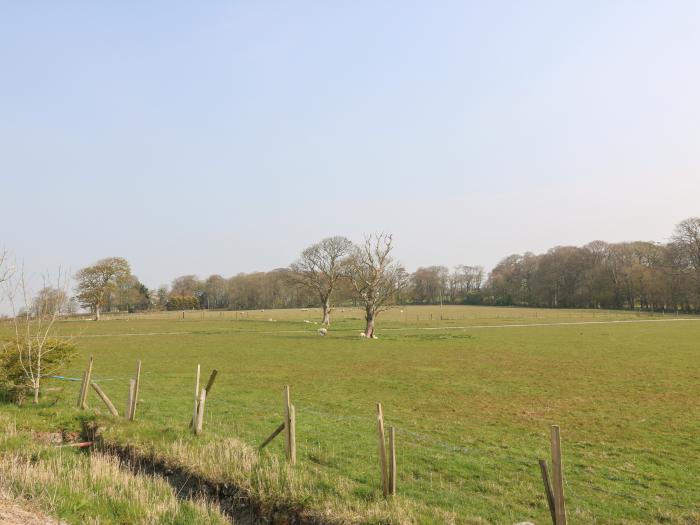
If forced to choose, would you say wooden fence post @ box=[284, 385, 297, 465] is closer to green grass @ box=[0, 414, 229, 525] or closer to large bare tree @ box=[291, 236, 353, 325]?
green grass @ box=[0, 414, 229, 525]

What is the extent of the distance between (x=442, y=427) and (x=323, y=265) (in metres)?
62.6

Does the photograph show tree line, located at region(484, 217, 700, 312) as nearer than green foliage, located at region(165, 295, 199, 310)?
Yes

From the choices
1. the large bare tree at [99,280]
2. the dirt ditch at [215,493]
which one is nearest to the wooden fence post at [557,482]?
the dirt ditch at [215,493]

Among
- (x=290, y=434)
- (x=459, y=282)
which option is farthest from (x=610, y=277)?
(x=290, y=434)

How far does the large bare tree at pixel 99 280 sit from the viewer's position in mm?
89250

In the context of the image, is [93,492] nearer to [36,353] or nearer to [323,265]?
[36,353]

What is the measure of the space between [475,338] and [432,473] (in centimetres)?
3584

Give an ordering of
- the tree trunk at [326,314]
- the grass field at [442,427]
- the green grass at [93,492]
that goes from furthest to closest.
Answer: the tree trunk at [326,314] → the grass field at [442,427] → the green grass at [93,492]

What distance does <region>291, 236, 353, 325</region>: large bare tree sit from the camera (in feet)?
239

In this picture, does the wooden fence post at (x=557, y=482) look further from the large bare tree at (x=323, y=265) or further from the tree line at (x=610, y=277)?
the tree line at (x=610, y=277)

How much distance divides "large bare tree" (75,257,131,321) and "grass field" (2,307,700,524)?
6675 cm

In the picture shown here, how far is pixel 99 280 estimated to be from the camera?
298ft

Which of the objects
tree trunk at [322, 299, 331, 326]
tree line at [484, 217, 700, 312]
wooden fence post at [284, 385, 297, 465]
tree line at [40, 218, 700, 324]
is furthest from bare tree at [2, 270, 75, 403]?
tree line at [484, 217, 700, 312]

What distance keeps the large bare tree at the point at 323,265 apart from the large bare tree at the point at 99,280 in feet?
119
